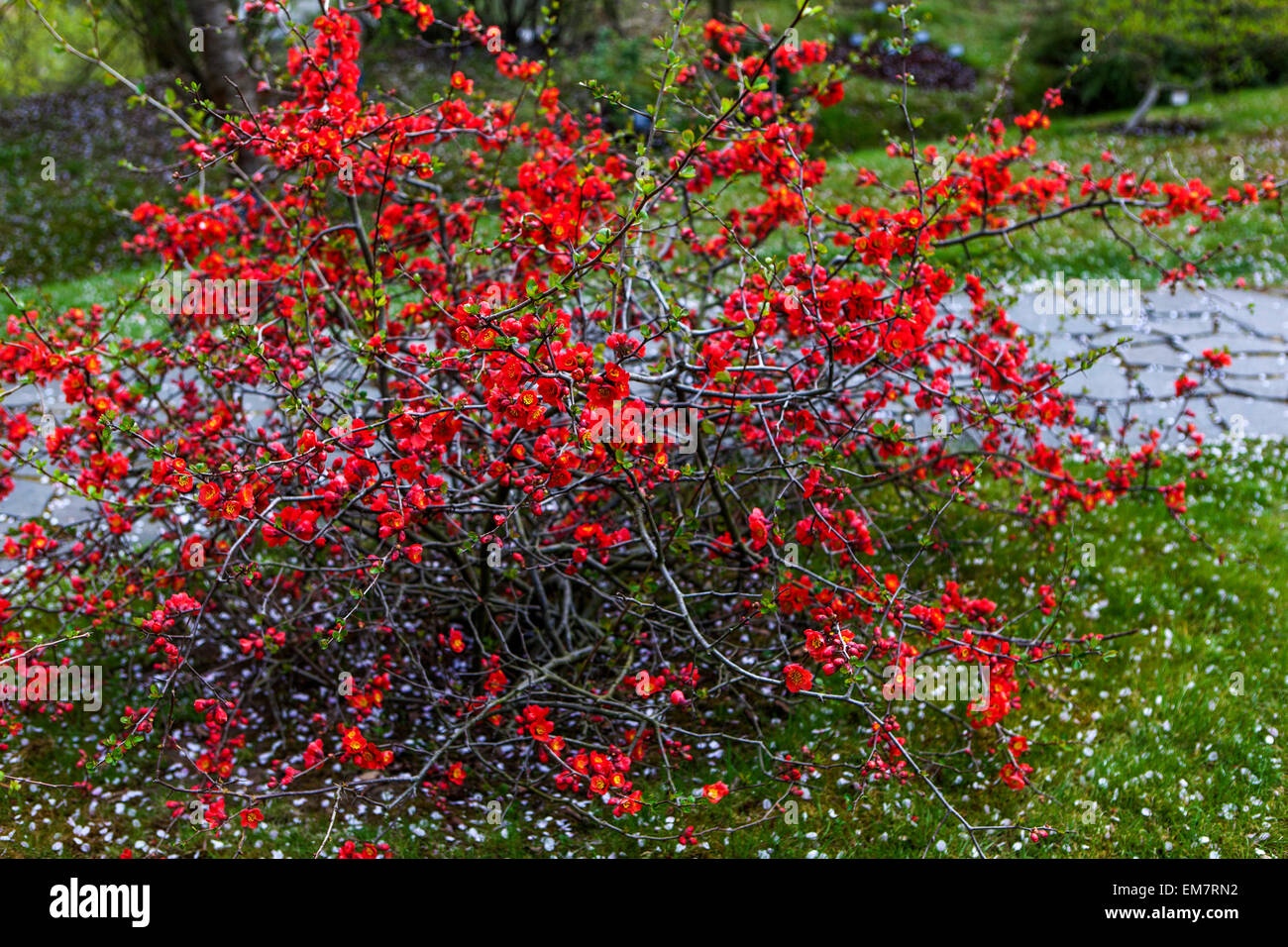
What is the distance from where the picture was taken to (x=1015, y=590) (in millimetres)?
4602

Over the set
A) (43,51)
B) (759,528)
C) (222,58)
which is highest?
(43,51)

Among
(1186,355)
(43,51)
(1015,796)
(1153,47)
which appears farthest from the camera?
(43,51)

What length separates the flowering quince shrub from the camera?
3002 millimetres

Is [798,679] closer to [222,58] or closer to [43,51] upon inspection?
[222,58]

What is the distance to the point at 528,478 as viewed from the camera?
309 centimetres

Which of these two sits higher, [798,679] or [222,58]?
[222,58]

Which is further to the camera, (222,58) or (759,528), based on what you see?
(222,58)

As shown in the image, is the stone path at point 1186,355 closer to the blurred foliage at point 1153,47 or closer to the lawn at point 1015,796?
the lawn at point 1015,796

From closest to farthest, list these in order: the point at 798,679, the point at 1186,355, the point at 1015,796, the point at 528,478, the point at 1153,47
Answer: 1. the point at 798,679
2. the point at 528,478
3. the point at 1015,796
4. the point at 1186,355
5. the point at 1153,47

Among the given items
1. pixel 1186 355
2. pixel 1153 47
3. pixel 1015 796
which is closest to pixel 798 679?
pixel 1015 796

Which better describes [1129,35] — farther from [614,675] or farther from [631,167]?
[614,675]

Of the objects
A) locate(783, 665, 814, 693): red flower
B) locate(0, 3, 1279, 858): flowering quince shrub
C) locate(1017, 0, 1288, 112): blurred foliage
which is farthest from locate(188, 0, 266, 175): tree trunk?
locate(1017, 0, 1288, 112): blurred foliage

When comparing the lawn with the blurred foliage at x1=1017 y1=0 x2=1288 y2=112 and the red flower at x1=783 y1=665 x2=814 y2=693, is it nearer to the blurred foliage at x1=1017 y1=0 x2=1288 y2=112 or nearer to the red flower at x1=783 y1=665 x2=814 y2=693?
the red flower at x1=783 y1=665 x2=814 y2=693

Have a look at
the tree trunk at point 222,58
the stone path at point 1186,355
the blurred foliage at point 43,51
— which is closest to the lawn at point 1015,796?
the stone path at point 1186,355
